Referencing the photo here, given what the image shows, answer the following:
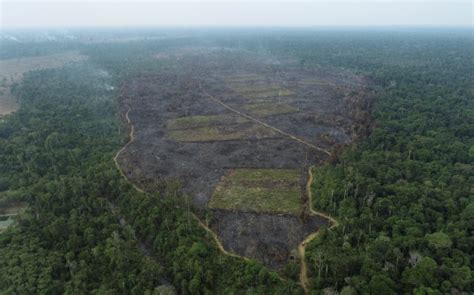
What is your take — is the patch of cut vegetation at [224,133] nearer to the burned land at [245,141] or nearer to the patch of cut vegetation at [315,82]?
the burned land at [245,141]

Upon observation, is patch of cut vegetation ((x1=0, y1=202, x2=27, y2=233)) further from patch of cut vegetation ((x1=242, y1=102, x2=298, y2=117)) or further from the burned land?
patch of cut vegetation ((x1=242, y1=102, x2=298, y2=117))

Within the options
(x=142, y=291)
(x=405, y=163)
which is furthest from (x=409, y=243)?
(x=142, y=291)

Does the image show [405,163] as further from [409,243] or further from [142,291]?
[142,291]

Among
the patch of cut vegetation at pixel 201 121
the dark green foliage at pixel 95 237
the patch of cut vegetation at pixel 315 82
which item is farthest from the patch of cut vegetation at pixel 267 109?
the dark green foliage at pixel 95 237

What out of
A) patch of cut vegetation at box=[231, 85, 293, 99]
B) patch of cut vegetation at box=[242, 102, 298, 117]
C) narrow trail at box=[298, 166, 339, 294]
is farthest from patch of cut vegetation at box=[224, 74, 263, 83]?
narrow trail at box=[298, 166, 339, 294]

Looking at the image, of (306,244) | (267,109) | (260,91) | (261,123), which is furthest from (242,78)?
(306,244)

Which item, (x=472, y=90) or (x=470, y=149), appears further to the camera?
(x=472, y=90)
